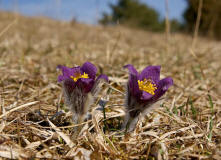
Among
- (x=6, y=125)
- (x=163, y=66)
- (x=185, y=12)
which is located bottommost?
(x=6, y=125)

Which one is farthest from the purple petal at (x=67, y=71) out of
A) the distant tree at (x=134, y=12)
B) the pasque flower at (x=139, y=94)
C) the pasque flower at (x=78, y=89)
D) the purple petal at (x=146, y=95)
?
the distant tree at (x=134, y=12)

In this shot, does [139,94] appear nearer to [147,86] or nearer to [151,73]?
[147,86]

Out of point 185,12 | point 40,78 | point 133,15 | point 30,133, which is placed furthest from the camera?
point 133,15

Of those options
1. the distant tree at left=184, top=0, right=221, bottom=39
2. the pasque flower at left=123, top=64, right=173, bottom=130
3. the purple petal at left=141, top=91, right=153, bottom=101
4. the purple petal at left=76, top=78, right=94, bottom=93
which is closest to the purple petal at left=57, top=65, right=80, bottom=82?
the purple petal at left=76, top=78, right=94, bottom=93

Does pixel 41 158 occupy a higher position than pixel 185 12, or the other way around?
pixel 185 12

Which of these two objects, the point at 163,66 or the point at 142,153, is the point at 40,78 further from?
the point at 163,66

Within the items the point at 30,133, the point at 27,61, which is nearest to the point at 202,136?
the point at 30,133

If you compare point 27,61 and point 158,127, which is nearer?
point 158,127

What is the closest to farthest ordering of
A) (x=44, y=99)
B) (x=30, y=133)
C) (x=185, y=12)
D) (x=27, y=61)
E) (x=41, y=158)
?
(x=41, y=158) → (x=30, y=133) → (x=44, y=99) → (x=27, y=61) → (x=185, y=12)
